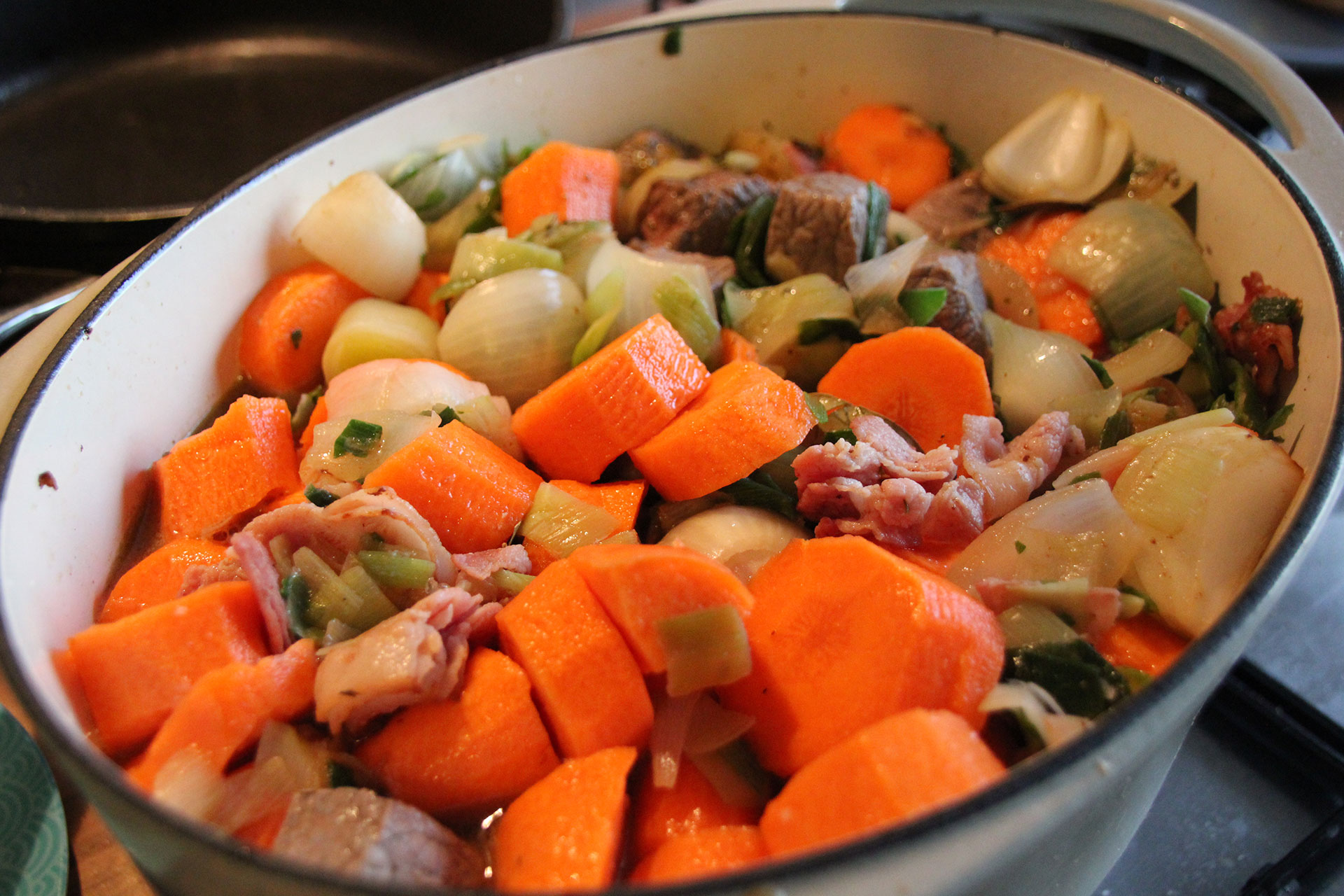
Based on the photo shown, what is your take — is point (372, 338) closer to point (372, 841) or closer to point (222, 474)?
point (222, 474)

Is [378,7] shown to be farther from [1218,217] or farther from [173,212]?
[1218,217]

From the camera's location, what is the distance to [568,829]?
0.90 metres

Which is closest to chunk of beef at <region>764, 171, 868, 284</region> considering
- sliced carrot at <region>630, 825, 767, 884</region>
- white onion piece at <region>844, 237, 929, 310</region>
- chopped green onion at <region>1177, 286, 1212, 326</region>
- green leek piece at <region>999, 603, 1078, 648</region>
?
white onion piece at <region>844, 237, 929, 310</region>

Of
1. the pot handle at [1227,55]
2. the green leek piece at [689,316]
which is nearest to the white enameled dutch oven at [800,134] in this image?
the pot handle at [1227,55]

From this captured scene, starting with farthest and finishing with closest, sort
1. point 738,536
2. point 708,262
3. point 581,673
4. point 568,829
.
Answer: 1. point 708,262
2. point 738,536
3. point 581,673
4. point 568,829

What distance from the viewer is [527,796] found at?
96 centimetres

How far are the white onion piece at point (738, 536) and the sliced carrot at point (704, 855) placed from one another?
1.11ft

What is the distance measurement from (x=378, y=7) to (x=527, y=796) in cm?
258

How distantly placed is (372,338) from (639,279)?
18.1 inches

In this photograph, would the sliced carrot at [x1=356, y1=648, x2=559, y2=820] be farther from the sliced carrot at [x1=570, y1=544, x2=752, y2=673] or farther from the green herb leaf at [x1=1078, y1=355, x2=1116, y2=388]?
the green herb leaf at [x1=1078, y1=355, x2=1116, y2=388]

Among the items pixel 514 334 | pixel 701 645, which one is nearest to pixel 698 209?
pixel 514 334

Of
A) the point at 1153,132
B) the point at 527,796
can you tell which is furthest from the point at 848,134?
the point at 527,796

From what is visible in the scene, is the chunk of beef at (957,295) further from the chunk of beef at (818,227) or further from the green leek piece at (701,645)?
the green leek piece at (701,645)

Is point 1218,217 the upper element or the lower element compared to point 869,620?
upper
